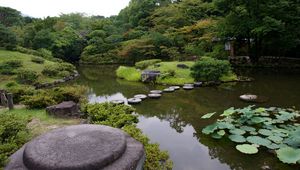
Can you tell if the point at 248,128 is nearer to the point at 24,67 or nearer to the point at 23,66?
the point at 24,67

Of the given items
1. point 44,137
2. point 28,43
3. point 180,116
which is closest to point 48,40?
point 28,43

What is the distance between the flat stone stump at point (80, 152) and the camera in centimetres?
550

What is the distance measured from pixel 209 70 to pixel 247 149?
9.82 meters

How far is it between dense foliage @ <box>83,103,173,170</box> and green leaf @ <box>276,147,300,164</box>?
2744mm

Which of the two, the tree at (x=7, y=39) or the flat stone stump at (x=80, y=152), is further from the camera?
the tree at (x=7, y=39)

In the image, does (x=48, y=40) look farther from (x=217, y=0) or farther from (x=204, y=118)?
(x=204, y=118)

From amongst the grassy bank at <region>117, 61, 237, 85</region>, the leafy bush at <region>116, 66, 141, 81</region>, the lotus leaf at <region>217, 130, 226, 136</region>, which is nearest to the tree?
the leafy bush at <region>116, 66, 141, 81</region>

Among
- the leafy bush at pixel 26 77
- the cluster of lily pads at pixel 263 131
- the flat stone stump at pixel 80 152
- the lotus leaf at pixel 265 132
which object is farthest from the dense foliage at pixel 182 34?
the flat stone stump at pixel 80 152

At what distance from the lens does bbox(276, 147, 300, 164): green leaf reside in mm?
6456

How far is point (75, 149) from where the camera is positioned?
5934 millimetres

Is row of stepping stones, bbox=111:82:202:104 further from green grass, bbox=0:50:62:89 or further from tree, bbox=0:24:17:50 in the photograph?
tree, bbox=0:24:17:50

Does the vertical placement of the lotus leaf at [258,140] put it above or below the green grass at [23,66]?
below

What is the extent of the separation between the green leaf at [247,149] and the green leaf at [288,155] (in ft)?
2.18

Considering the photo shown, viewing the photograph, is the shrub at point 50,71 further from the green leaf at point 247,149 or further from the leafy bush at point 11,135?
the green leaf at point 247,149
